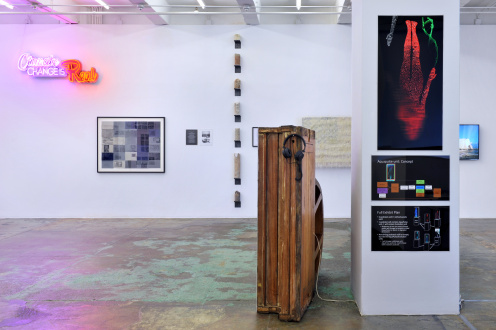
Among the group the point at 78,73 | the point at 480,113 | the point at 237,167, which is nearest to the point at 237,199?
the point at 237,167

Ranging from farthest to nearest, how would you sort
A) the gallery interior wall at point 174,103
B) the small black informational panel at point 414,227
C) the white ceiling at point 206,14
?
1. the gallery interior wall at point 174,103
2. the white ceiling at point 206,14
3. the small black informational panel at point 414,227

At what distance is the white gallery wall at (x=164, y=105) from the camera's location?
30.3 feet

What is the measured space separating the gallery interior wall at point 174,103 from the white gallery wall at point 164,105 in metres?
0.02

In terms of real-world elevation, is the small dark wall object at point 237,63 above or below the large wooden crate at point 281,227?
above

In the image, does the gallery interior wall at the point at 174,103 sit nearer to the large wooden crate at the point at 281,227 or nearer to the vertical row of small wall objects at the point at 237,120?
the vertical row of small wall objects at the point at 237,120

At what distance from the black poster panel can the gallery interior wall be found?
18.7ft

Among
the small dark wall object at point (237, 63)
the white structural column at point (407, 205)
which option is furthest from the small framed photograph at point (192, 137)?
the white structural column at point (407, 205)

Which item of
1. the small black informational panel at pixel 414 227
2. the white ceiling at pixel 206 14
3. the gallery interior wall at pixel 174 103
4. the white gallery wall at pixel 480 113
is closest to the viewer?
the small black informational panel at pixel 414 227

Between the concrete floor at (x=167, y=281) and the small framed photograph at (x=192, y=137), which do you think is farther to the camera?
the small framed photograph at (x=192, y=137)

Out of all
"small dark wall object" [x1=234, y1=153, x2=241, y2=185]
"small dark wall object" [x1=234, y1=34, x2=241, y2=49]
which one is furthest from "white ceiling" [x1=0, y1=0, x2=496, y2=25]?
"small dark wall object" [x1=234, y1=153, x2=241, y2=185]

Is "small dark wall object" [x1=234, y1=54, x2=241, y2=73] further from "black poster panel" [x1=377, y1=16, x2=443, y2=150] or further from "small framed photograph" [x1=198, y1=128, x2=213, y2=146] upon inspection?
"black poster panel" [x1=377, y1=16, x2=443, y2=150]

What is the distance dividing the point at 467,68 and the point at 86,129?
26.3ft

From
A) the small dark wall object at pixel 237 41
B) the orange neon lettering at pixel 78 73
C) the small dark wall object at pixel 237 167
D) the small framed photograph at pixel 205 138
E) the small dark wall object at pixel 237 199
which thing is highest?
the small dark wall object at pixel 237 41

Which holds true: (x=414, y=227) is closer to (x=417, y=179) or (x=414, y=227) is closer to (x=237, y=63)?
(x=417, y=179)
